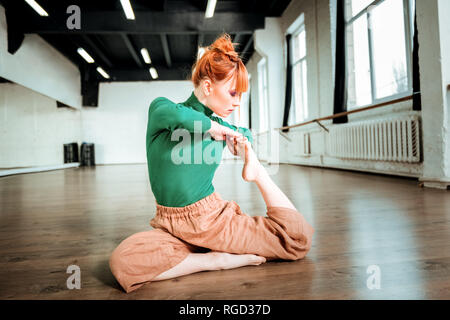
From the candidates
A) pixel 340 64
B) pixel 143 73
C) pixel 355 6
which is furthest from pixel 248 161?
pixel 143 73

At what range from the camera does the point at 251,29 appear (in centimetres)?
678

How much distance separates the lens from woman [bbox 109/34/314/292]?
2.70ft

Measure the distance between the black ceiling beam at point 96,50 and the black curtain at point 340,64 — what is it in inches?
251

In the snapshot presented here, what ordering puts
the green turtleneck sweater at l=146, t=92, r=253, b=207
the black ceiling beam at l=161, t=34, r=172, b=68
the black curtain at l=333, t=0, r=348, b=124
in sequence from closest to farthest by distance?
the green turtleneck sweater at l=146, t=92, r=253, b=207, the black curtain at l=333, t=0, r=348, b=124, the black ceiling beam at l=161, t=34, r=172, b=68

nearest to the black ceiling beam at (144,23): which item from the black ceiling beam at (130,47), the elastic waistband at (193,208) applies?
the black ceiling beam at (130,47)

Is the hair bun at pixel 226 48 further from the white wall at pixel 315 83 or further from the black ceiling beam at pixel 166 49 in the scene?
the black ceiling beam at pixel 166 49

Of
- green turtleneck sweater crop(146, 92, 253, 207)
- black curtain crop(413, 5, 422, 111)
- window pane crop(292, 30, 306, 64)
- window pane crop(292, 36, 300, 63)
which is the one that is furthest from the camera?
window pane crop(292, 36, 300, 63)

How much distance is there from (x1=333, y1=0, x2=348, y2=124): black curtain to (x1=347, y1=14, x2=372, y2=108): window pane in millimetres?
261

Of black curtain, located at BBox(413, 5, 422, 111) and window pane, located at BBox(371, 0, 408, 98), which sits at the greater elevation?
window pane, located at BBox(371, 0, 408, 98)

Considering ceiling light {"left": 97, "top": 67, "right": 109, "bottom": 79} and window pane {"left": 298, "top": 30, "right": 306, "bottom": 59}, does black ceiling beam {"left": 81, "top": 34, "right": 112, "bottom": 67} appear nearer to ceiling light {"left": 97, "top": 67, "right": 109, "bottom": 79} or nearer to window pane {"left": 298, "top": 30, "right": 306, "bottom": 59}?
ceiling light {"left": 97, "top": 67, "right": 109, "bottom": 79}

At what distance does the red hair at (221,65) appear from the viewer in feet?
2.82

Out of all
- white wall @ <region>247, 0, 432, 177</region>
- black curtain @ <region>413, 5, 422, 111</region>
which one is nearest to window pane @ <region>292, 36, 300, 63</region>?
white wall @ <region>247, 0, 432, 177</region>
